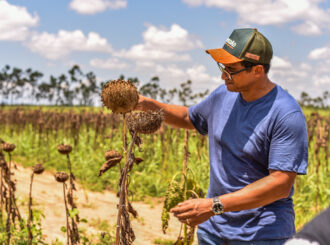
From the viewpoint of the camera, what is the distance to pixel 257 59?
2.49 m

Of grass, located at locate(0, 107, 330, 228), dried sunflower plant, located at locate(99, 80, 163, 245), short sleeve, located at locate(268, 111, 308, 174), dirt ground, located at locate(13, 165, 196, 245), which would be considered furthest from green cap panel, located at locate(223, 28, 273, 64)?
grass, located at locate(0, 107, 330, 228)

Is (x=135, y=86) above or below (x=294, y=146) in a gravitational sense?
above

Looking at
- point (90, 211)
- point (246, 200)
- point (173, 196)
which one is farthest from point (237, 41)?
point (90, 211)

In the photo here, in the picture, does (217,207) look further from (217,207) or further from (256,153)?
(256,153)

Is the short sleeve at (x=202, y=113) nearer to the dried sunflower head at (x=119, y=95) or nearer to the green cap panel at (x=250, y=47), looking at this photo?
the green cap panel at (x=250, y=47)

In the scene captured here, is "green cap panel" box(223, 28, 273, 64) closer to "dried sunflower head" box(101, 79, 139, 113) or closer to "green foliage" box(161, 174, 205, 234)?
"dried sunflower head" box(101, 79, 139, 113)

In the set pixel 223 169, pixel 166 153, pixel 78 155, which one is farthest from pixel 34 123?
pixel 223 169

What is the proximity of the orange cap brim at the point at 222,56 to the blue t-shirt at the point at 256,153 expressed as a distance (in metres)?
0.32

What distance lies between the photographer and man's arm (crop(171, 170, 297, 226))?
227cm

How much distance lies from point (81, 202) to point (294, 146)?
5187mm

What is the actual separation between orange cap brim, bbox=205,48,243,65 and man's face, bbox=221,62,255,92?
48 mm

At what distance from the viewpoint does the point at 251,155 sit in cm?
250

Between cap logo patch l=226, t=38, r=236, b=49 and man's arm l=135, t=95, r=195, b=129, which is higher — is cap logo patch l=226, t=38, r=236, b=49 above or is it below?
above

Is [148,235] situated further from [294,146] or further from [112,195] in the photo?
[294,146]
